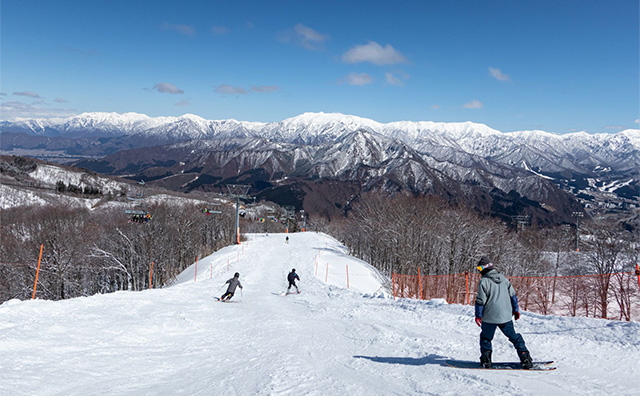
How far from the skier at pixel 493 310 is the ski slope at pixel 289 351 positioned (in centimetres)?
51

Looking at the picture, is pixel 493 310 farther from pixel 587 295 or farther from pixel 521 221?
pixel 521 221

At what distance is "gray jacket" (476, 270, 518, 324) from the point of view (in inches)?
278

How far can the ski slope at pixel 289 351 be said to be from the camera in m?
6.73

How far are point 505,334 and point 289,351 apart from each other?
5.23 m

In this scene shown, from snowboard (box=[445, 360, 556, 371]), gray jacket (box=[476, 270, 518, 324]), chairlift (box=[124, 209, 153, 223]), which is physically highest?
gray jacket (box=[476, 270, 518, 324])

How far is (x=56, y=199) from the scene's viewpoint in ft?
431

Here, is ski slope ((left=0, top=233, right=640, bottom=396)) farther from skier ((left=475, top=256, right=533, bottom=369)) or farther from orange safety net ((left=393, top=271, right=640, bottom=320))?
orange safety net ((left=393, top=271, right=640, bottom=320))

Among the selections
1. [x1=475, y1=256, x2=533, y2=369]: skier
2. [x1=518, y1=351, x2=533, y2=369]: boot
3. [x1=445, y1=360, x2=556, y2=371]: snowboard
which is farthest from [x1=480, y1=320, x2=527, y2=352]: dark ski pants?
[x1=445, y1=360, x2=556, y2=371]: snowboard

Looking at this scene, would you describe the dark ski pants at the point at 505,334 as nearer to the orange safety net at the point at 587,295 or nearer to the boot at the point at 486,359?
the boot at the point at 486,359

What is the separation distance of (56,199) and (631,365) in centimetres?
15891

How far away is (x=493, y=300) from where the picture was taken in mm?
7113

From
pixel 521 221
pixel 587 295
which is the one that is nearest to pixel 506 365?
pixel 587 295

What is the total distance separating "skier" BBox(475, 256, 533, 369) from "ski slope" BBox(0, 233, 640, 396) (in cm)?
51

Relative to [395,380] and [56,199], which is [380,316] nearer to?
[395,380]
